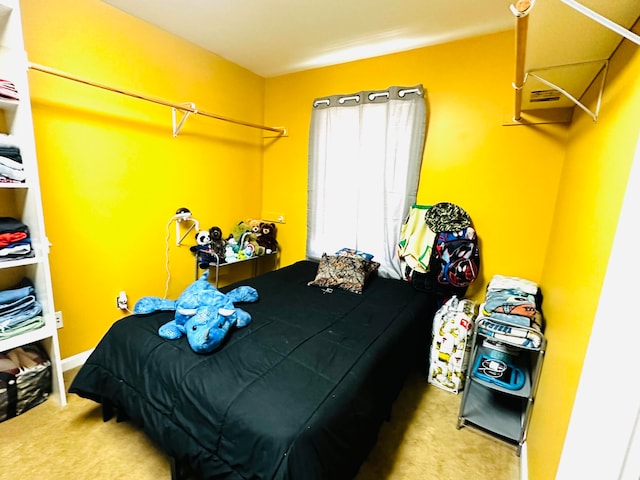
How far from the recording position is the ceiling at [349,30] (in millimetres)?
1261

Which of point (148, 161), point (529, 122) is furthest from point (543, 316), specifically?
point (148, 161)

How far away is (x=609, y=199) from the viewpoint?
0.98m

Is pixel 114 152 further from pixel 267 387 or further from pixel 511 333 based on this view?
pixel 511 333

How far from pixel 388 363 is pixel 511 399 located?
1.04 meters

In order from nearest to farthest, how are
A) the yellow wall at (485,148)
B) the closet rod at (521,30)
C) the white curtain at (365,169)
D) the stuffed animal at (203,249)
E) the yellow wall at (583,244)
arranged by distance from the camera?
the closet rod at (521,30)
the yellow wall at (583,244)
the yellow wall at (485,148)
the white curtain at (365,169)
the stuffed animal at (203,249)

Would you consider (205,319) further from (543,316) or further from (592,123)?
(592,123)

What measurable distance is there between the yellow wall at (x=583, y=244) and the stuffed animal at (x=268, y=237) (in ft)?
7.81

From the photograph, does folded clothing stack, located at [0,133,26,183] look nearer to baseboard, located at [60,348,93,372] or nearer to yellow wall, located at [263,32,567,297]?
baseboard, located at [60,348,93,372]

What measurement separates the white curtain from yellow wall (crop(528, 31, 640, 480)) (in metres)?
1.13

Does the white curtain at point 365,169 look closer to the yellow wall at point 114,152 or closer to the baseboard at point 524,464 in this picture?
the yellow wall at point 114,152

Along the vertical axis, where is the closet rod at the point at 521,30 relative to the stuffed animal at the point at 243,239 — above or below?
above

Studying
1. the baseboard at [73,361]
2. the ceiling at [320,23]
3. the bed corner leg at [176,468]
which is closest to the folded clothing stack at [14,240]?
the baseboard at [73,361]

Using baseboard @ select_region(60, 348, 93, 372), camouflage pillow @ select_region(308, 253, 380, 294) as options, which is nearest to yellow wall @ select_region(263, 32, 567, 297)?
camouflage pillow @ select_region(308, 253, 380, 294)

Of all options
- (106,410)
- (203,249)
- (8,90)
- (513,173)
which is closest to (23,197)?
(8,90)
